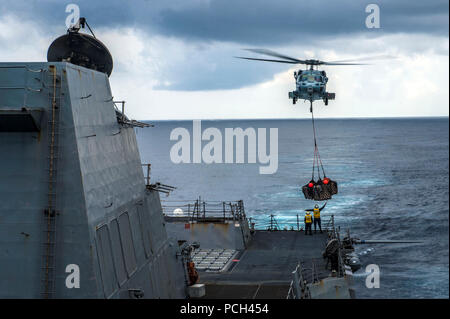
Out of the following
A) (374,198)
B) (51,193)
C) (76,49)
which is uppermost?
(76,49)

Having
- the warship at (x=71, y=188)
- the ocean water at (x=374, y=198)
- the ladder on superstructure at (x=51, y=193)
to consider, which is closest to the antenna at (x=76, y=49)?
the warship at (x=71, y=188)

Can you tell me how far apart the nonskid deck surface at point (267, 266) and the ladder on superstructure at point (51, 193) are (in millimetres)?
9031

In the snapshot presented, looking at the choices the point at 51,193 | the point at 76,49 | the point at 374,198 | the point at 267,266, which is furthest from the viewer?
the point at 374,198

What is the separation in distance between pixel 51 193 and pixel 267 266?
15.5m

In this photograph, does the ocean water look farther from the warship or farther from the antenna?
the antenna

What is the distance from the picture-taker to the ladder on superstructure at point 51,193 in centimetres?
988

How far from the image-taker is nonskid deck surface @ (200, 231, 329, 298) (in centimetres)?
1867

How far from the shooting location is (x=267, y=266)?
23.8 m

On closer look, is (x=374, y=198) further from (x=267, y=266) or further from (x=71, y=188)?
(x=71, y=188)

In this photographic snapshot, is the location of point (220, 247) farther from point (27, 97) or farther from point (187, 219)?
point (27, 97)

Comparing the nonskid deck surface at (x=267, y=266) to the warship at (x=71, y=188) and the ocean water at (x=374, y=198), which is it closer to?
the warship at (x=71, y=188)

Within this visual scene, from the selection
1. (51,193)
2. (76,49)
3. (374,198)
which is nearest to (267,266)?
(76,49)

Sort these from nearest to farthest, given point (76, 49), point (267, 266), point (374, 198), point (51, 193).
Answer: point (51, 193) < point (76, 49) < point (267, 266) < point (374, 198)

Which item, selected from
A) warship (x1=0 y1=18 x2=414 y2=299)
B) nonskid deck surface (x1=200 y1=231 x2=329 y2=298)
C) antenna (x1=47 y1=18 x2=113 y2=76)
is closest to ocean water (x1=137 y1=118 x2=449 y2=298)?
nonskid deck surface (x1=200 y1=231 x2=329 y2=298)
